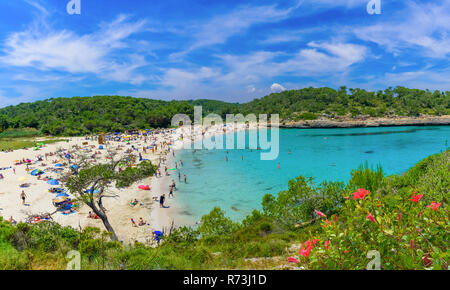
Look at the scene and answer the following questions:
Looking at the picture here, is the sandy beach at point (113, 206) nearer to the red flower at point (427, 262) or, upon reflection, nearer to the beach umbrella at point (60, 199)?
the beach umbrella at point (60, 199)

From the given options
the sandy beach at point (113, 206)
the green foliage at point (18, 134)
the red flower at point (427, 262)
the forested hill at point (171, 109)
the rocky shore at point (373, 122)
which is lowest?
the sandy beach at point (113, 206)

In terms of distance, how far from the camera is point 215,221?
1134 centimetres

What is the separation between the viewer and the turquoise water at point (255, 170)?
65.7ft

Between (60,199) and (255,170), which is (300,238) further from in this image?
(255,170)

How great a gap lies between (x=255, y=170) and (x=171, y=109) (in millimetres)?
63913

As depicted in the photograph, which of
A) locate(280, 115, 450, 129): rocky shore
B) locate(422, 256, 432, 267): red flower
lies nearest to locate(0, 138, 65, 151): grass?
locate(422, 256, 432, 267): red flower

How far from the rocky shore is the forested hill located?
12.9ft

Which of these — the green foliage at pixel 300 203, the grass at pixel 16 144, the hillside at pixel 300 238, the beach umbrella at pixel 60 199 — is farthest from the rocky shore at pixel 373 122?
the beach umbrella at pixel 60 199

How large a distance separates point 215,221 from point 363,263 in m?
9.33

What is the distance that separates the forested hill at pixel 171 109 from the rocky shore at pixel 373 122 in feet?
12.9

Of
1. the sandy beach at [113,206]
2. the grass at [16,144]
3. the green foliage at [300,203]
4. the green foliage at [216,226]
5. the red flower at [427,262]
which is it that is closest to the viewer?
the red flower at [427,262]

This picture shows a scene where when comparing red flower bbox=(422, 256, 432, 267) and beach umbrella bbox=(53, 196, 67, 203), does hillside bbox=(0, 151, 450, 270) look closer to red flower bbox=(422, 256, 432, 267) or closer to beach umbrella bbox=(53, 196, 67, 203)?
red flower bbox=(422, 256, 432, 267)

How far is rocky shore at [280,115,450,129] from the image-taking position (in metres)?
82.3
